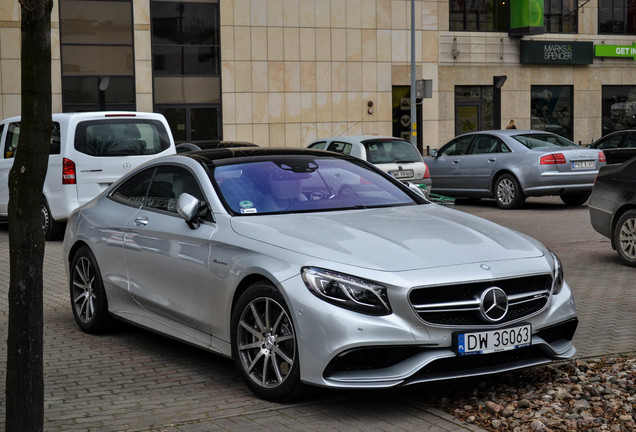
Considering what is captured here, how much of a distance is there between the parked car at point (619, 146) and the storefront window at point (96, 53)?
16.4 m

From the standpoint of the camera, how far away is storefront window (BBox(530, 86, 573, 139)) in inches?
1578

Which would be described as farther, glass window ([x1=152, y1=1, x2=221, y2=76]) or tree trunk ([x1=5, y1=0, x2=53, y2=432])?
glass window ([x1=152, y1=1, x2=221, y2=76])

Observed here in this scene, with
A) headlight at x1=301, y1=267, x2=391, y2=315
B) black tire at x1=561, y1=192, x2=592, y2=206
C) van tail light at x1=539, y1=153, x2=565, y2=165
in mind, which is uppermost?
van tail light at x1=539, y1=153, x2=565, y2=165

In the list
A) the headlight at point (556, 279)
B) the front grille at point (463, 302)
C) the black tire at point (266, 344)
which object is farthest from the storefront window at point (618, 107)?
the black tire at point (266, 344)

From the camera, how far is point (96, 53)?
108 feet

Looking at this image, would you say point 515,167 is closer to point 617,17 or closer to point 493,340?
point 493,340

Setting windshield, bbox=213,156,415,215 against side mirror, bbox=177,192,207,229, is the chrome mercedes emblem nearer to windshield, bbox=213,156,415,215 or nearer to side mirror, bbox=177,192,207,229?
windshield, bbox=213,156,415,215

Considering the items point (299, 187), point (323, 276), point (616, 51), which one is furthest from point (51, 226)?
point (616, 51)

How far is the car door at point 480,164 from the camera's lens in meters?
20.1

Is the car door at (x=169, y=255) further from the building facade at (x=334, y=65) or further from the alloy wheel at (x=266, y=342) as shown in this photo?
the building facade at (x=334, y=65)

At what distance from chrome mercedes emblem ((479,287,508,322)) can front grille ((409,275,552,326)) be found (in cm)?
2

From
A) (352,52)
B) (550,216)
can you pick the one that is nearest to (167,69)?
(352,52)

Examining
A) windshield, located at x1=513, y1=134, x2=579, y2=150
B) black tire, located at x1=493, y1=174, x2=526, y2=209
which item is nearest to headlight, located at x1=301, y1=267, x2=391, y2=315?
black tire, located at x1=493, y1=174, x2=526, y2=209

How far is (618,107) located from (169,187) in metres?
37.6
